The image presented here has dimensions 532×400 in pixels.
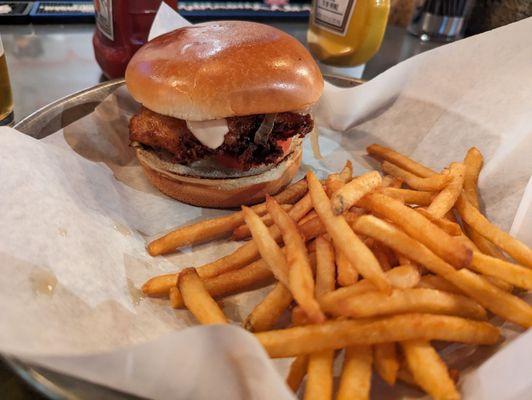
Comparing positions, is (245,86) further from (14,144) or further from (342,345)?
(342,345)

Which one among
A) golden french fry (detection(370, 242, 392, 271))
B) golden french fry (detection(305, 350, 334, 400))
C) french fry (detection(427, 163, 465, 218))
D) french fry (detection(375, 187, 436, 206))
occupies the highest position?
french fry (detection(427, 163, 465, 218))

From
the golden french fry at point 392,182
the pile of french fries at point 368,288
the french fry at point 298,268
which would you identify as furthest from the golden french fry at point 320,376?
the golden french fry at point 392,182

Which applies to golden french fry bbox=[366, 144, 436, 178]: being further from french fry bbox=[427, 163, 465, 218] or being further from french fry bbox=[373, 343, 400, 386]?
french fry bbox=[373, 343, 400, 386]

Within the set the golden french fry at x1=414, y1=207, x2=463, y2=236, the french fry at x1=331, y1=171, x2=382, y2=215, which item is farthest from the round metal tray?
the golden french fry at x1=414, y1=207, x2=463, y2=236

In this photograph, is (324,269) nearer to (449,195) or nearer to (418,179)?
(449,195)

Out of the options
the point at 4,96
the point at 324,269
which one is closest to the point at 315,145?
the point at 324,269

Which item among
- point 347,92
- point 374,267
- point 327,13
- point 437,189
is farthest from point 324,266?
point 327,13
